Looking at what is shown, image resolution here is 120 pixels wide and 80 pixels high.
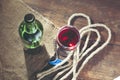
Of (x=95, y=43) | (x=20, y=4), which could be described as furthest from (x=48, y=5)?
(x=95, y=43)

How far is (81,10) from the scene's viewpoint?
107 centimetres

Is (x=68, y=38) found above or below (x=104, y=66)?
above

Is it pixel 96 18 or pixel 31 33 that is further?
pixel 96 18

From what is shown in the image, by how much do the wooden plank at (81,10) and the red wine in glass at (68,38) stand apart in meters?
Result: 0.08

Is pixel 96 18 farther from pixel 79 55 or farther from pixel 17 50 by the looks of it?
pixel 17 50

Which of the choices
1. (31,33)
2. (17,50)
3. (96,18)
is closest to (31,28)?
(31,33)

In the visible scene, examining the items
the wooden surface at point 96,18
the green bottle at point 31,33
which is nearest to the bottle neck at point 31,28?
the green bottle at point 31,33

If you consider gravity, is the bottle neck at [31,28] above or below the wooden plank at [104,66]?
above

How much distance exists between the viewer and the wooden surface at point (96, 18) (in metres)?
1.01

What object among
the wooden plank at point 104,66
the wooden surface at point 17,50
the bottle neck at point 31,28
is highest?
the bottle neck at point 31,28

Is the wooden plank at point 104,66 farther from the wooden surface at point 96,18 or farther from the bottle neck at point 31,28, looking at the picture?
the bottle neck at point 31,28

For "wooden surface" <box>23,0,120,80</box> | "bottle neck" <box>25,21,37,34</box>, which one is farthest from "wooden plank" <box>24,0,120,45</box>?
"bottle neck" <box>25,21,37,34</box>

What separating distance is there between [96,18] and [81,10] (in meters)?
0.06

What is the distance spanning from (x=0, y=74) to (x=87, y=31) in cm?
30
